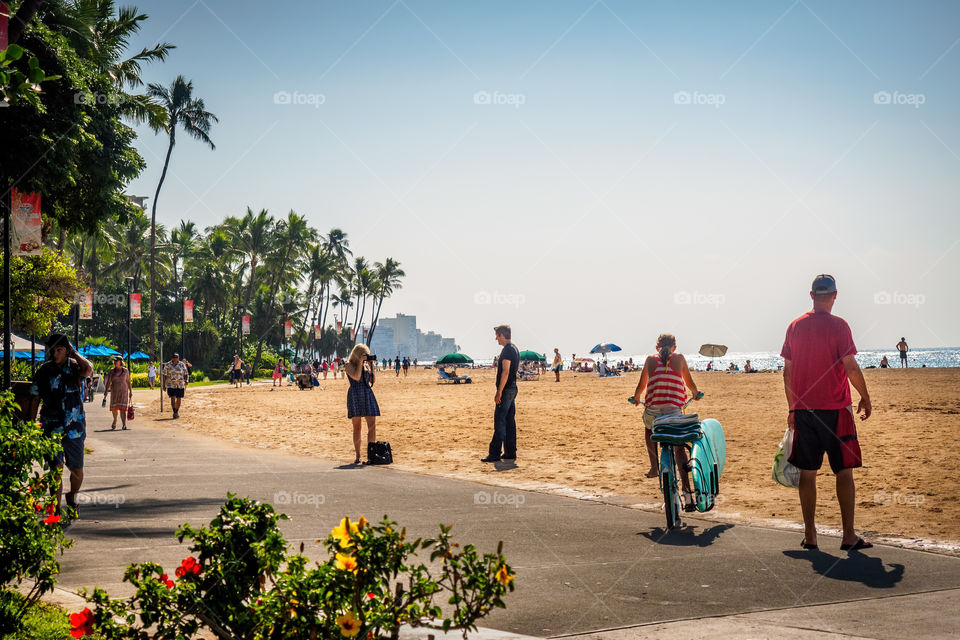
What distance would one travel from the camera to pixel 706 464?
8.06m

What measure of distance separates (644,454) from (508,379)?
8.87 ft

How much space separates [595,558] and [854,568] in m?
1.91

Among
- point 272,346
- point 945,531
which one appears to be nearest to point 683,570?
point 945,531

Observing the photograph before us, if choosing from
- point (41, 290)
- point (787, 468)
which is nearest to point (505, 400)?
point (787, 468)

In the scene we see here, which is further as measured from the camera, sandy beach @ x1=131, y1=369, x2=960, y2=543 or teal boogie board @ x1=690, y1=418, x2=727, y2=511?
sandy beach @ x1=131, y1=369, x2=960, y2=543

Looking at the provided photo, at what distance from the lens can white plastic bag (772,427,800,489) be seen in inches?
275

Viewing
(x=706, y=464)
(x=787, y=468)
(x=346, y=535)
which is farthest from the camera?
(x=706, y=464)

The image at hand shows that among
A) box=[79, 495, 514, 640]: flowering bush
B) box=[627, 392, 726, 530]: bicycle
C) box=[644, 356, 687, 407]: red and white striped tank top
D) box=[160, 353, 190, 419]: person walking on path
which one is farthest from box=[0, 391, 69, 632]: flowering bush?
box=[160, 353, 190, 419]: person walking on path

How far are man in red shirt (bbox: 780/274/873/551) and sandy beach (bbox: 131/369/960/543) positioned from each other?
112cm

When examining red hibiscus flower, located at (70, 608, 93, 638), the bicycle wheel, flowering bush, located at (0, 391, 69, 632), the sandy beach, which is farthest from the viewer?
the sandy beach

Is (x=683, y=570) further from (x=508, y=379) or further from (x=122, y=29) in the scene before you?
(x=122, y=29)

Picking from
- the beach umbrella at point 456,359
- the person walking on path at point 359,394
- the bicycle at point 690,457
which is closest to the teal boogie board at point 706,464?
the bicycle at point 690,457

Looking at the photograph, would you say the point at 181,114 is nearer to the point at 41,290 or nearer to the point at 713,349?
the point at 41,290

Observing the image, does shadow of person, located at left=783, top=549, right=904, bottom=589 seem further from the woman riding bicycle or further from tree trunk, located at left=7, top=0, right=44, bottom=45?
tree trunk, located at left=7, top=0, right=44, bottom=45
